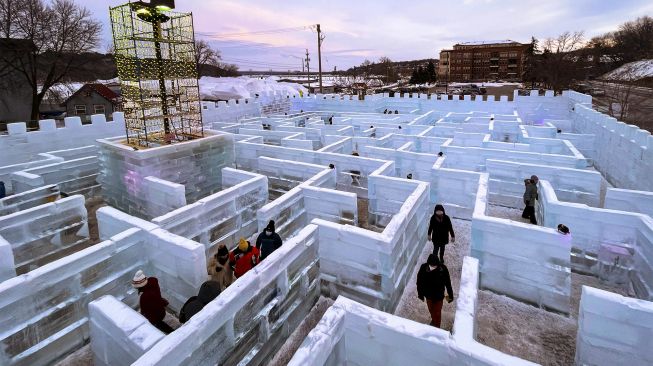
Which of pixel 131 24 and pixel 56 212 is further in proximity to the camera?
pixel 131 24

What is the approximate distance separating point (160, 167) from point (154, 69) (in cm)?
297

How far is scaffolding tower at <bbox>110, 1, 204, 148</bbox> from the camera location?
33.4 ft

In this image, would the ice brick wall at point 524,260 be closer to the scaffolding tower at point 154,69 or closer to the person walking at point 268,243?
the person walking at point 268,243

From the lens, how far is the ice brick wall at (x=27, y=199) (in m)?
9.31

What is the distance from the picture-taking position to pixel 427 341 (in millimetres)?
3836

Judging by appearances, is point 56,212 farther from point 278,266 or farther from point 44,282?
point 278,266

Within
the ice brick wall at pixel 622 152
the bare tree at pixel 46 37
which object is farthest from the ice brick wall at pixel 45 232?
the bare tree at pixel 46 37

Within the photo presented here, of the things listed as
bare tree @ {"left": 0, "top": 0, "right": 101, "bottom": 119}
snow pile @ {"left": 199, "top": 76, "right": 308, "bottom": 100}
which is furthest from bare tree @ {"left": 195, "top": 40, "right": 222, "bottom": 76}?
bare tree @ {"left": 0, "top": 0, "right": 101, "bottom": 119}

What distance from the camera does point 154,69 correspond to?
10.7 metres

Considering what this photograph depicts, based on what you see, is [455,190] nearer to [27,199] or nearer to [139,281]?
[139,281]

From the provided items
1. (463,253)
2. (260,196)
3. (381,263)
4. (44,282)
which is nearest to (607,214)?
(463,253)

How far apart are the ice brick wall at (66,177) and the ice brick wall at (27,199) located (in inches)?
26.6

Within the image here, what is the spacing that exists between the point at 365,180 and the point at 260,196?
3577 mm

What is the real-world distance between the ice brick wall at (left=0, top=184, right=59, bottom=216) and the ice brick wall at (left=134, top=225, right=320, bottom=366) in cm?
818
